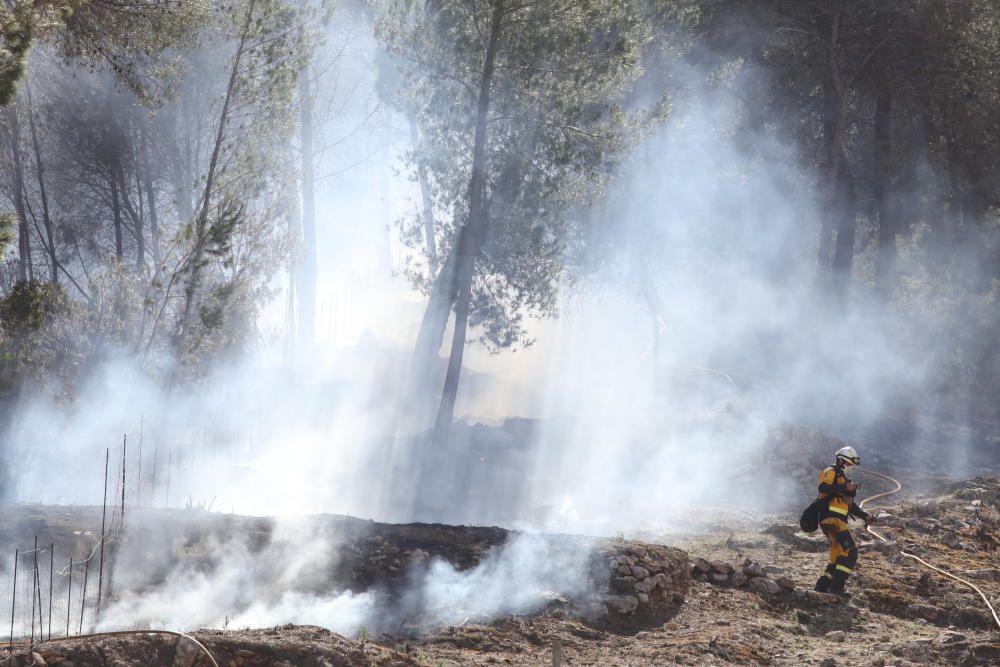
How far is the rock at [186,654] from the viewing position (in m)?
6.51

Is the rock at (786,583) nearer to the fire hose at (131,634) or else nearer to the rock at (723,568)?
the rock at (723,568)

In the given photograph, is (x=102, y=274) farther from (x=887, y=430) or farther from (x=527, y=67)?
(x=887, y=430)

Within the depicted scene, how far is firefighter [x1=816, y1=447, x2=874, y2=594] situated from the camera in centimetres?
1002

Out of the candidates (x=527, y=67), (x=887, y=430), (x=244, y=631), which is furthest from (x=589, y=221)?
(x=244, y=631)

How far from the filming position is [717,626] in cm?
888

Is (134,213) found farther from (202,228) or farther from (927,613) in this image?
(927,613)

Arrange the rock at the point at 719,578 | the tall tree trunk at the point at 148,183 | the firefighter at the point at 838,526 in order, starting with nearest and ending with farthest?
the firefighter at the point at 838,526 < the rock at the point at 719,578 < the tall tree trunk at the point at 148,183

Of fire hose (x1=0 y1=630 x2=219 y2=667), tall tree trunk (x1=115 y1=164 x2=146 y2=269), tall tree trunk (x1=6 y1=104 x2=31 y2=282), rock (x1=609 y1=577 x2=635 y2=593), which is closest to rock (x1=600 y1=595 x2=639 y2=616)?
rock (x1=609 y1=577 x2=635 y2=593)

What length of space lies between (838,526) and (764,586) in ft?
3.27

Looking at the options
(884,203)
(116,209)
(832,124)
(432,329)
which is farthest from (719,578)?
(884,203)

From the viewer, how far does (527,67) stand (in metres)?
18.6

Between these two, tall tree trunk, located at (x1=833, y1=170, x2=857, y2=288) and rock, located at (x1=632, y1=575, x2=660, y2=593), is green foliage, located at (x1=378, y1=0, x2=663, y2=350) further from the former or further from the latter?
rock, located at (x1=632, y1=575, x2=660, y2=593)

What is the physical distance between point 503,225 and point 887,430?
37.8 feet

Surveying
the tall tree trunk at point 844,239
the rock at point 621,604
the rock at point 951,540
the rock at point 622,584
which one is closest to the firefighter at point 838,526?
the rock at point 622,584
